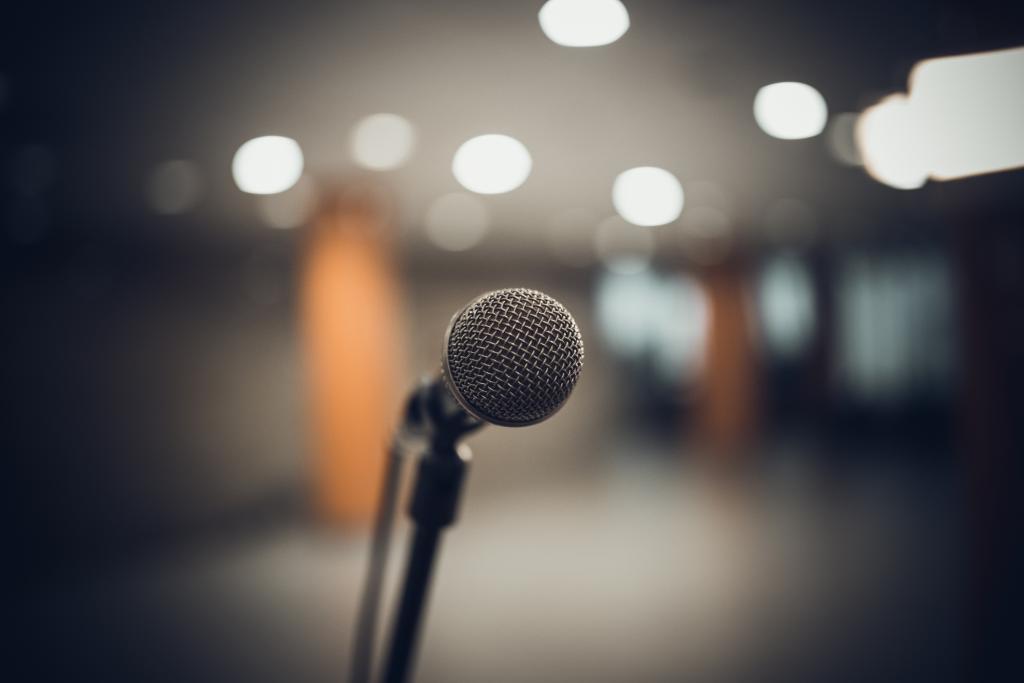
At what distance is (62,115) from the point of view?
4160 millimetres

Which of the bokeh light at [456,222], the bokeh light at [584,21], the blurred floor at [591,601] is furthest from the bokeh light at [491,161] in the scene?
the blurred floor at [591,601]

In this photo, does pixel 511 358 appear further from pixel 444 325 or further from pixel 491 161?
pixel 444 325

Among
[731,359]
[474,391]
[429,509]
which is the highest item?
[474,391]

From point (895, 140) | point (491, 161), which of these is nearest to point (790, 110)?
point (895, 140)

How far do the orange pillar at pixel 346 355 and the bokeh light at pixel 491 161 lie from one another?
1368 millimetres

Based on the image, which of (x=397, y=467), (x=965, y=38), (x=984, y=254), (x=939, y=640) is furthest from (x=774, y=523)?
(x=397, y=467)

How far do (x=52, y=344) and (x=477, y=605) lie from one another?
6.57 metres

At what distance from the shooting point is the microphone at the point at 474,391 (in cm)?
84

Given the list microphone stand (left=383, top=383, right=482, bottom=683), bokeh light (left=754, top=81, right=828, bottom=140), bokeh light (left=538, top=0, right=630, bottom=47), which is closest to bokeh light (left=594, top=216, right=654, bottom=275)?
bokeh light (left=754, top=81, right=828, bottom=140)

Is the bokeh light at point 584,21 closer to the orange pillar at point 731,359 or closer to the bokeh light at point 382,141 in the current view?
the bokeh light at point 382,141

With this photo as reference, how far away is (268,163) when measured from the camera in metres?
5.05

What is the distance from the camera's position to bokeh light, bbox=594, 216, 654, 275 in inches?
356

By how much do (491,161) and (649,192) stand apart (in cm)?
182

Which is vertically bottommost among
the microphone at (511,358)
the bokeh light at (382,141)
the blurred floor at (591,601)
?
the blurred floor at (591,601)
